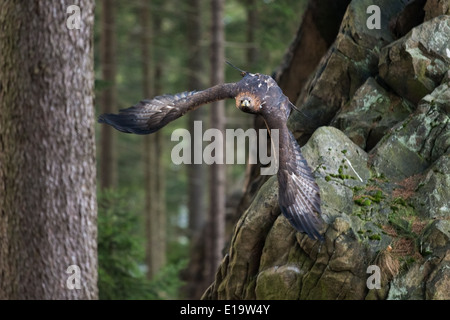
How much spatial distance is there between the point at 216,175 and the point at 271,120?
269 inches

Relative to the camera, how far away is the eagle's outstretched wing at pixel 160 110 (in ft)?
19.9

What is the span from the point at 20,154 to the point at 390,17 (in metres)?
5.17

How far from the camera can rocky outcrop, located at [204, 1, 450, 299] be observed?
220 inches

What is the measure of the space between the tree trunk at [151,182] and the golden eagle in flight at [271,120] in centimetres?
1049

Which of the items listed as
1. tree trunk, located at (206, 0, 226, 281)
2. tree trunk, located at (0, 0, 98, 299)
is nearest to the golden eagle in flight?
tree trunk, located at (0, 0, 98, 299)

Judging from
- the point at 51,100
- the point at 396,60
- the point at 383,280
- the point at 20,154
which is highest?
the point at 396,60

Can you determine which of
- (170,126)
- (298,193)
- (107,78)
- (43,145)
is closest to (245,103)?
(298,193)

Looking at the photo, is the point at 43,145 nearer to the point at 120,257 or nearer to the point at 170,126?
the point at 120,257

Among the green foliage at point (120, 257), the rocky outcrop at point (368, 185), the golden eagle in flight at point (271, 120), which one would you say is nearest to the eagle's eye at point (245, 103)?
the golden eagle in flight at point (271, 120)

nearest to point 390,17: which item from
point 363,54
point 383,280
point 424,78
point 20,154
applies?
point 363,54

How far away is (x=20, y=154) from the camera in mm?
6910

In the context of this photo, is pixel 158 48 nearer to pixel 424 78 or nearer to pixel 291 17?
pixel 291 17

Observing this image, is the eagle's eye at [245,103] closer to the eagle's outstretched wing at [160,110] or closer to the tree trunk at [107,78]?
the eagle's outstretched wing at [160,110]

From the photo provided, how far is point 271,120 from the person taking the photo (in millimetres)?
5770
